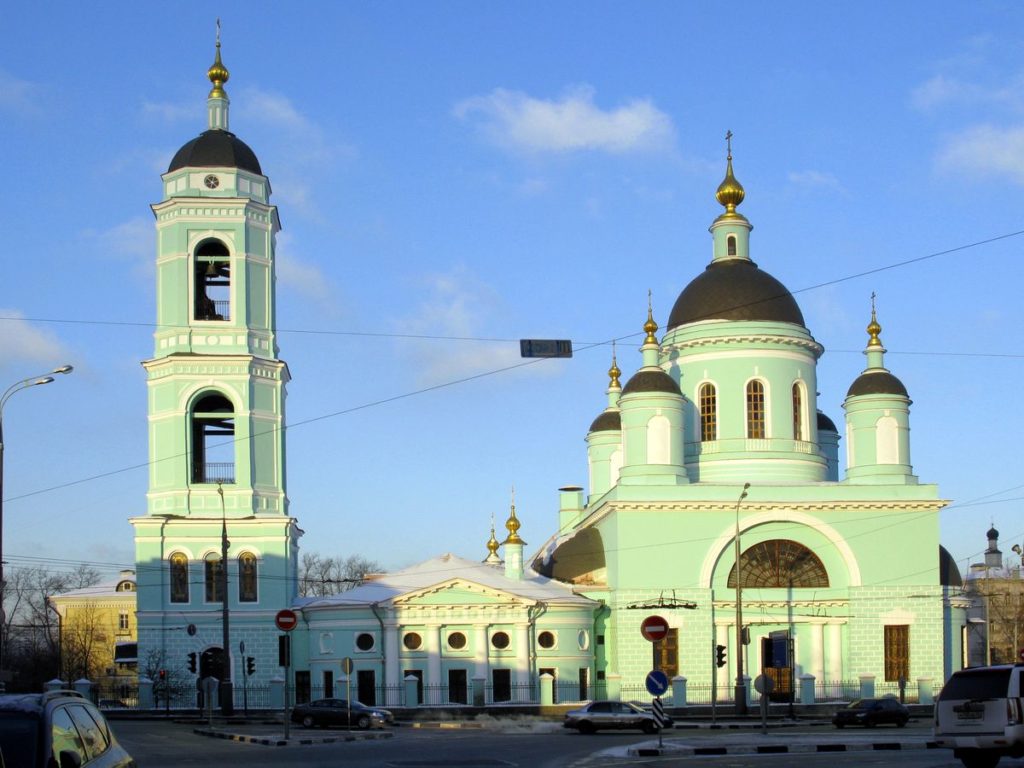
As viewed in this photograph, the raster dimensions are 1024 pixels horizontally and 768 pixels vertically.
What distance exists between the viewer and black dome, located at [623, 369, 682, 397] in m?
51.1

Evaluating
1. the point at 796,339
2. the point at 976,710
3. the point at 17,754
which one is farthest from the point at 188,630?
the point at 17,754

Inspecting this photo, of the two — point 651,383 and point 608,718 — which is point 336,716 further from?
point 651,383

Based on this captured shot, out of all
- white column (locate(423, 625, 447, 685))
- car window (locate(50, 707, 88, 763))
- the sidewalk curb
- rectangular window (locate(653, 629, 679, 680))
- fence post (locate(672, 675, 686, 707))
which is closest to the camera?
car window (locate(50, 707, 88, 763))

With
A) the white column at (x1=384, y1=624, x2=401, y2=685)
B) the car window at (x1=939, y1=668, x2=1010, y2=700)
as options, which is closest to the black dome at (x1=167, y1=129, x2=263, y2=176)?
the white column at (x1=384, y1=624, x2=401, y2=685)

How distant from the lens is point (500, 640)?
5025 centimetres

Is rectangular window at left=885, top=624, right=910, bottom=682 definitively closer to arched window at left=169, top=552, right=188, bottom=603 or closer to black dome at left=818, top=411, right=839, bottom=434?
black dome at left=818, top=411, right=839, bottom=434

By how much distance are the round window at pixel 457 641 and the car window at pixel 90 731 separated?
39.0 meters

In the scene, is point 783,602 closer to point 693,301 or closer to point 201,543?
point 693,301

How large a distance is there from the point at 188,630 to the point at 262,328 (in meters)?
9.89

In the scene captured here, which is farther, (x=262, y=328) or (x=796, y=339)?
(x=796, y=339)

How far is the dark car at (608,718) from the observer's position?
34906 millimetres

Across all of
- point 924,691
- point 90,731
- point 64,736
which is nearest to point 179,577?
point 924,691

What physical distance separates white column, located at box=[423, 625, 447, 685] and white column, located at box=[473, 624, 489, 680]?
1170 millimetres

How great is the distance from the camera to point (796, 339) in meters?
53.7
